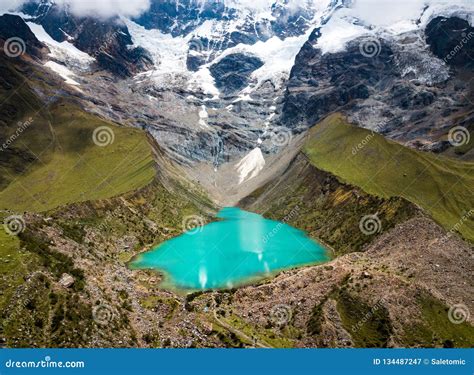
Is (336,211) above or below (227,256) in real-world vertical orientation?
above

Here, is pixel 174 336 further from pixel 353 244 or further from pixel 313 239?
pixel 313 239

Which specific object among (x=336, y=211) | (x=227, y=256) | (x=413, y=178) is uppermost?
(x=413, y=178)

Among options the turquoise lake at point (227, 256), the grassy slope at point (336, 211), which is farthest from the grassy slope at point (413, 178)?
the turquoise lake at point (227, 256)

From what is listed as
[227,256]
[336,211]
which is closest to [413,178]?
[336,211]

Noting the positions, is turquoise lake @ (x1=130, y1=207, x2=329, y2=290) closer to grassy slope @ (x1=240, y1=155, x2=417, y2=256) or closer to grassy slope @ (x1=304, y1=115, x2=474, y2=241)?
grassy slope @ (x1=240, y1=155, x2=417, y2=256)

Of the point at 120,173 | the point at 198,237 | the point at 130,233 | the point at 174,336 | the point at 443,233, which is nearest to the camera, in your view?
the point at 174,336

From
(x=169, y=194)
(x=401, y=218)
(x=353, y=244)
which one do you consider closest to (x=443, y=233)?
(x=401, y=218)

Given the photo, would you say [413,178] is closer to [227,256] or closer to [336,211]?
[336,211]
